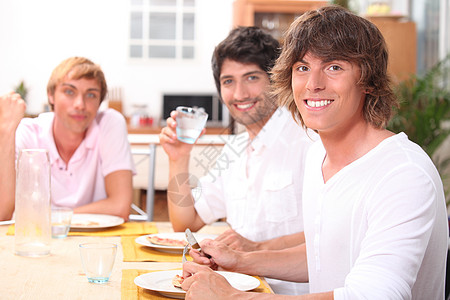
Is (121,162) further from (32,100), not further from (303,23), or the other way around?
(32,100)

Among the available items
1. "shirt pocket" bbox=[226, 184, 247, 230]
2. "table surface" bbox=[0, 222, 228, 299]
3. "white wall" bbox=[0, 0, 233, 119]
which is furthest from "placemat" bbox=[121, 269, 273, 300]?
"white wall" bbox=[0, 0, 233, 119]

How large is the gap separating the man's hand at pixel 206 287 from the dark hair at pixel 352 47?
488 mm

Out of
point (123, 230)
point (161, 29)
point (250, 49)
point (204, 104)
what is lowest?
point (123, 230)

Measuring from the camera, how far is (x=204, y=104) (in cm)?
795

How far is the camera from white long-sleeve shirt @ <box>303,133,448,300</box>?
3.43ft

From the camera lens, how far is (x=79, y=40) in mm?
8117

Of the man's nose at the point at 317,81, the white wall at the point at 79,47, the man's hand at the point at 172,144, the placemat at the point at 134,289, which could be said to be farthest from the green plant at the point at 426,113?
the white wall at the point at 79,47

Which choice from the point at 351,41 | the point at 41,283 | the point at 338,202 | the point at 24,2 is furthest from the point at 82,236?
the point at 24,2

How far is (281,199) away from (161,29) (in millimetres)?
6543

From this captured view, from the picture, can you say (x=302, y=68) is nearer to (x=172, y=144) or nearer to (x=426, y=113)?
(x=172, y=144)

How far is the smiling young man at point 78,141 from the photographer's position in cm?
247

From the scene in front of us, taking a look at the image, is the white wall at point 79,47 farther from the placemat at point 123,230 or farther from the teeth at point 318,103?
the teeth at point 318,103

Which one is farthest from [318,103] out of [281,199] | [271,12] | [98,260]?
[271,12]

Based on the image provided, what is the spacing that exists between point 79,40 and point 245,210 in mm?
6648
